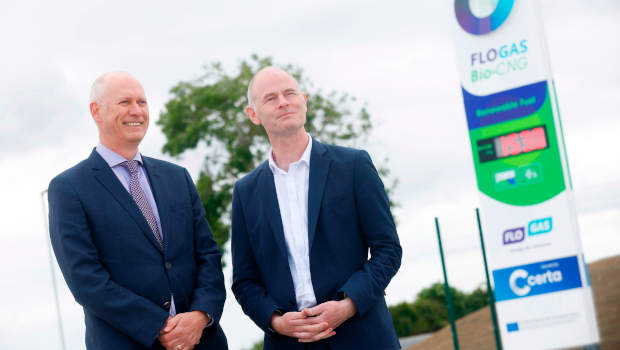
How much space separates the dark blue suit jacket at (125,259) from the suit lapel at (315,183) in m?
0.61

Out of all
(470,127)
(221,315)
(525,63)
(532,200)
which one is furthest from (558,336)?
(221,315)

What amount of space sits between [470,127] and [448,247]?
3.68 meters

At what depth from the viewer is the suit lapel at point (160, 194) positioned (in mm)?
2967

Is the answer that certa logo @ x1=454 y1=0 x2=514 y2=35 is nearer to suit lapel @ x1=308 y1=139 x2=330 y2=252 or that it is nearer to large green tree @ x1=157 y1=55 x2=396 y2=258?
suit lapel @ x1=308 y1=139 x2=330 y2=252

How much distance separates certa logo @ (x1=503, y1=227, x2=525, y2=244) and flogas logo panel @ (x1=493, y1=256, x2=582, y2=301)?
7.8 inches

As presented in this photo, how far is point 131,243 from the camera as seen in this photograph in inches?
112

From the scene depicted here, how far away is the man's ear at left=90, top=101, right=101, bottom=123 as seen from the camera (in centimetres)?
305

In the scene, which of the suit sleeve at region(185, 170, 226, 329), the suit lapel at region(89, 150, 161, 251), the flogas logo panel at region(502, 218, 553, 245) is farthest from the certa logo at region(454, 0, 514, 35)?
the suit lapel at region(89, 150, 161, 251)

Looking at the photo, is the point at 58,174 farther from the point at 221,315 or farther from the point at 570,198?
the point at 570,198

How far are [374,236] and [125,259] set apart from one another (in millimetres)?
1269

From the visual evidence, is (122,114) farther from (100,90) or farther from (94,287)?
(94,287)

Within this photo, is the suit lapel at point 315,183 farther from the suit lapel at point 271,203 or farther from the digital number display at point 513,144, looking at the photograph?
the digital number display at point 513,144

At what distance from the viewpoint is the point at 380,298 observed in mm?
3004

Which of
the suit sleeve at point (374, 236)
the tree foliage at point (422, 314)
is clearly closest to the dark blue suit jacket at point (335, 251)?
the suit sleeve at point (374, 236)
